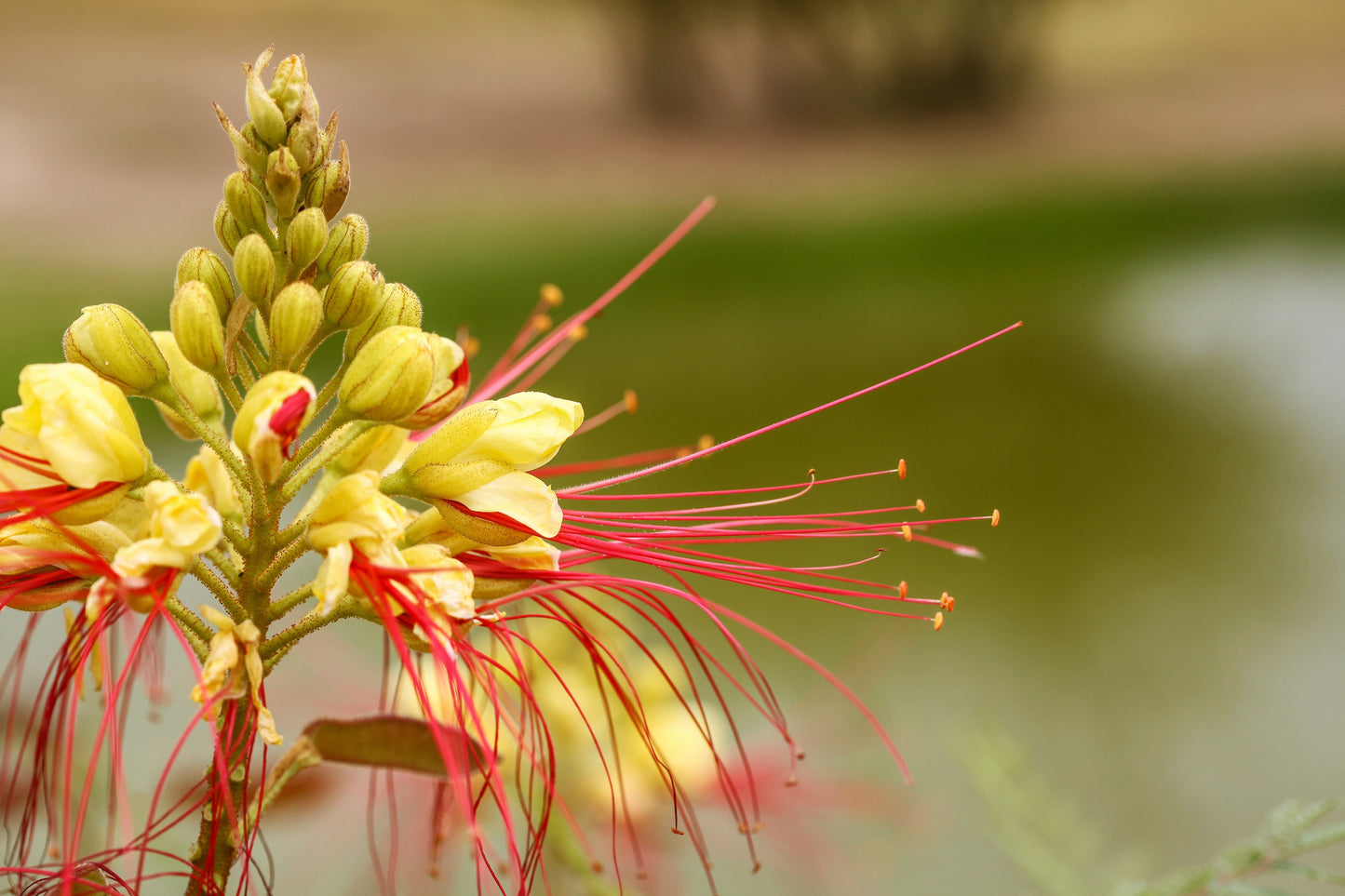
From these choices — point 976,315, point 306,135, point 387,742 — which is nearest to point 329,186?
point 306,135

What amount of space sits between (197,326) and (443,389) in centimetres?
5

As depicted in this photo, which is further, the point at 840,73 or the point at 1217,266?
the point at 840,73

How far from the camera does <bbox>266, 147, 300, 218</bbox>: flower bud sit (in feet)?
0.73

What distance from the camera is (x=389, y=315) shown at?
24cm

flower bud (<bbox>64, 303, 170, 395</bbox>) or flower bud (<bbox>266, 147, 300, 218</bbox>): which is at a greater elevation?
flower bud (<bbox>266, 147, 300, 218</bbox>)

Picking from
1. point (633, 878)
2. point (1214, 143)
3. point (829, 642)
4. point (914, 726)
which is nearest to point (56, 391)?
point (633, 878)

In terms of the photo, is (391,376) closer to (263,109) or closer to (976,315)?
(263,109)

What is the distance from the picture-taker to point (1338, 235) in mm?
2096

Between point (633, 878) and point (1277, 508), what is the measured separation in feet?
4.79

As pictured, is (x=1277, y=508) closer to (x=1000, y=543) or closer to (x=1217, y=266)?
(x=1000, y=543)

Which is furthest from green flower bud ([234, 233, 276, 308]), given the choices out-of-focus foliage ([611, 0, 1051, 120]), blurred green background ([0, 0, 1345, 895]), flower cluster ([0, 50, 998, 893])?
out-of-focus foliage ([611, 0, 1051, 120])

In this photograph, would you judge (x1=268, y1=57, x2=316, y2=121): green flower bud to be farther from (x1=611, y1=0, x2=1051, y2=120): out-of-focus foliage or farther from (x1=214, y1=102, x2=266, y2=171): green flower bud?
(x1=611, y1=0, x2=1051, y2=120): out-of-focus foliage

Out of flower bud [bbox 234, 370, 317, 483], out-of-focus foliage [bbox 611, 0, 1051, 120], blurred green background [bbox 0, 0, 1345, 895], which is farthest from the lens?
out-of-focus foliage [bbox 611, 0, 1051, 120]

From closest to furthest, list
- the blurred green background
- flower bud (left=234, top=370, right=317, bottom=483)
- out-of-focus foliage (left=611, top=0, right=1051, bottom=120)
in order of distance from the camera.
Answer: flower bud (left=234, top=370, right=317, bottom=483) → the blurred green background → out-of-focus foliage (left=611, top=0, right=1051, bottom=120)
